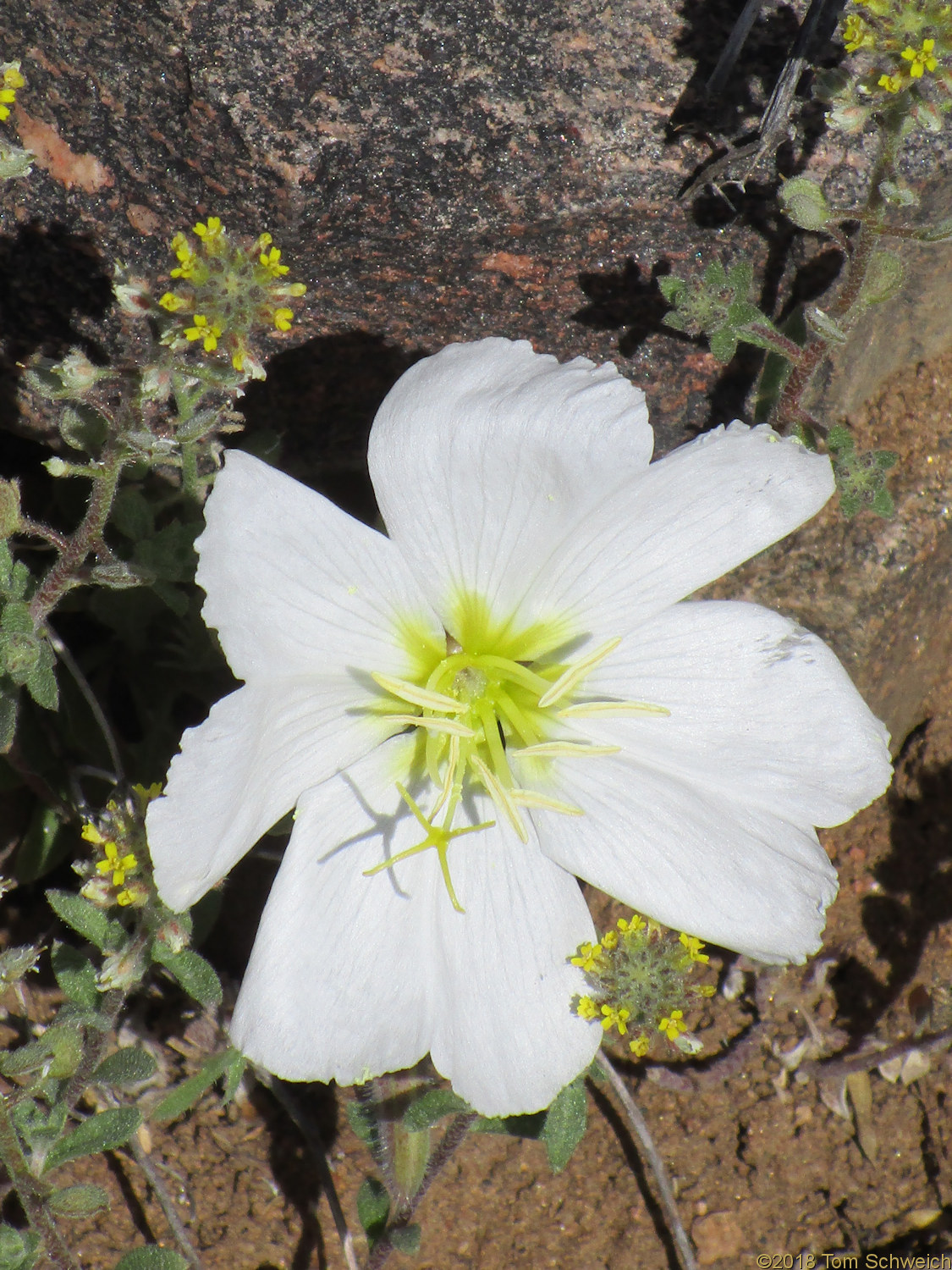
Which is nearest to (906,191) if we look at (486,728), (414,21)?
(414,21)

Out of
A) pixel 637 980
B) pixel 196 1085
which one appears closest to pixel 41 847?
pixel 196 1085

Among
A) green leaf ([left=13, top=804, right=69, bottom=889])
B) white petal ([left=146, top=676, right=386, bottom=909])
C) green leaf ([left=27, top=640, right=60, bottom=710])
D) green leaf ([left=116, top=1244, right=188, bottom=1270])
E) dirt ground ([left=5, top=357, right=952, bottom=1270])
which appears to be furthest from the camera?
dirt ground ([left=5, top=357, right=952, bottom=1270])

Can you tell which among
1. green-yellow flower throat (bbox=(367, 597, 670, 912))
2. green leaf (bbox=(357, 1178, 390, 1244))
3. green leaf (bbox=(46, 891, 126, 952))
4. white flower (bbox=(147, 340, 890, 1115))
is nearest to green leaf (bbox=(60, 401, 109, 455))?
white flower (bbox=(147, 340, 890, 1115))

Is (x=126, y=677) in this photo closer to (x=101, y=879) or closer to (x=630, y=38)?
(x=101, y=879)

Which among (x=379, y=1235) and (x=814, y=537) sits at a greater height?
(x=814, y=537)

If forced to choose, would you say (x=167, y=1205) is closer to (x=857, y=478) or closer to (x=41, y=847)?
(x=41, y=847)

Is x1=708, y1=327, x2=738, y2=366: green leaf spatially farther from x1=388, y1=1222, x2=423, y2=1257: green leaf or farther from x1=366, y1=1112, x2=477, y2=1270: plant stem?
x1=388, y1=1222, x2=423, y2=1257: green leaf
